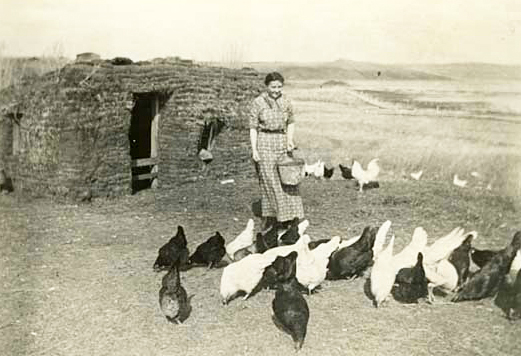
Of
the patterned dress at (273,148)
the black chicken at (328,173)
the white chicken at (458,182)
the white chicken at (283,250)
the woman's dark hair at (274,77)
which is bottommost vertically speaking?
the black chicken at (328,173)

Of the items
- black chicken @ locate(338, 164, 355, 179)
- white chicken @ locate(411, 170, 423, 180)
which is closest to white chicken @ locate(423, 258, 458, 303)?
white chicken @ locate(411, 170, 423, 180)

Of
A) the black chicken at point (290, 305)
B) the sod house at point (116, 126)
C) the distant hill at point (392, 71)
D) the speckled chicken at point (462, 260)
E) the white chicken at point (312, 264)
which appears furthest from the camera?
the sod house at point (116, 126)

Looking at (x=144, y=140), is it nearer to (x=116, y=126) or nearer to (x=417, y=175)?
(x=116, y=126)

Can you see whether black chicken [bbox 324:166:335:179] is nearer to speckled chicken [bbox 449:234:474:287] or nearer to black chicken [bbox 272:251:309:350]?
speckled chicken [bbox 449:234:474:287]

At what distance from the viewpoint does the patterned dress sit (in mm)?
4930

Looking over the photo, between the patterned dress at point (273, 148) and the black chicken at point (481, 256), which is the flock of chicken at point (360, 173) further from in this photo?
the patterned dress at point (273, 148)

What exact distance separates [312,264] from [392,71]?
263 centimetres

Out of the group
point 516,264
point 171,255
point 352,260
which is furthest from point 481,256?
point 171,255

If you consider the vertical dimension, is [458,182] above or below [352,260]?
above

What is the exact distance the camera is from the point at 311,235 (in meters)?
5.46

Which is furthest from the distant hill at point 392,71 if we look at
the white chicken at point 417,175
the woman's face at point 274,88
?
the white chicken at point 417,175

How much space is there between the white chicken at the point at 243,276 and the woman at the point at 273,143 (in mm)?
1002

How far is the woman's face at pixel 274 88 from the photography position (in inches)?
189

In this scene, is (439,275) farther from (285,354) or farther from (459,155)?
(459,155)
